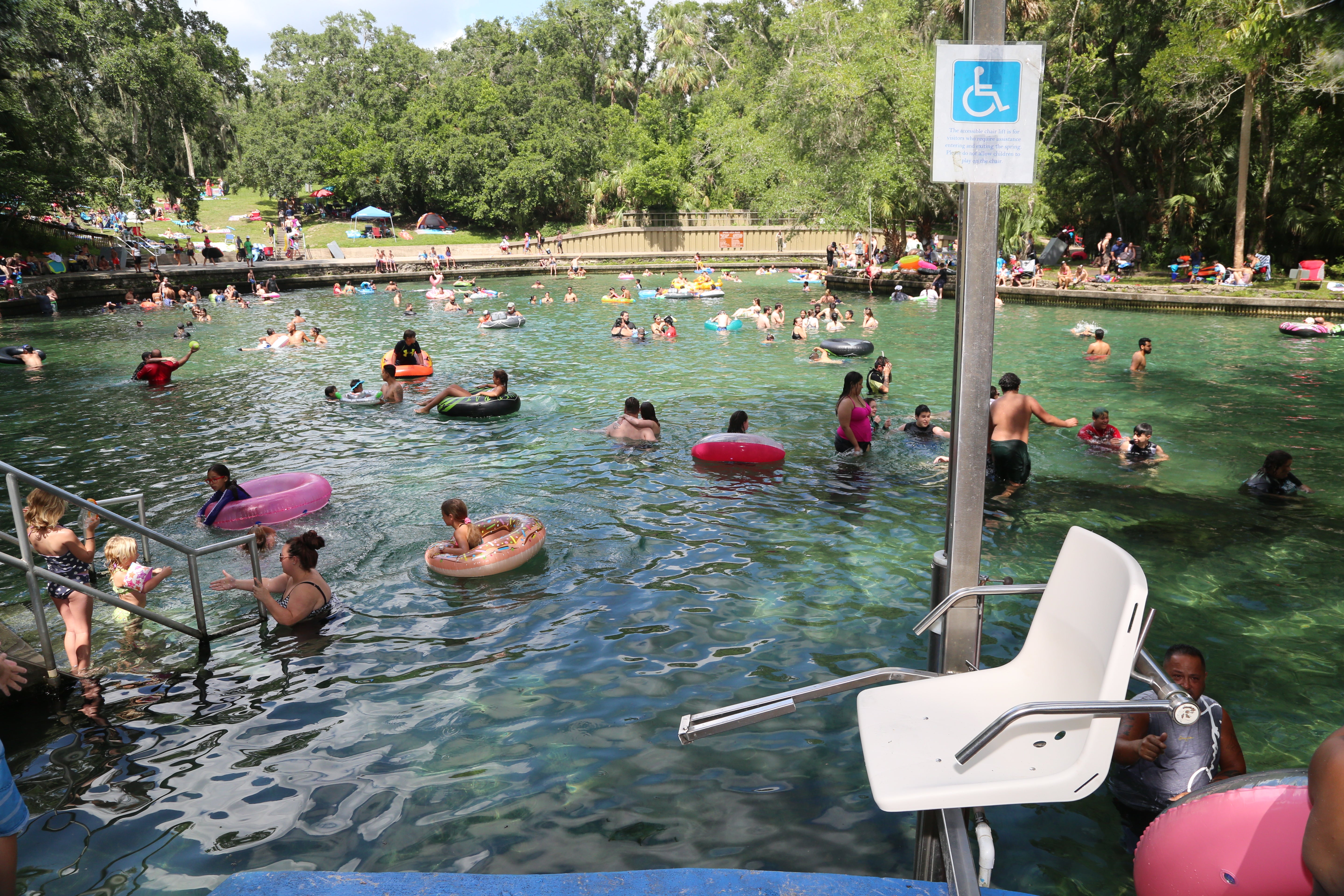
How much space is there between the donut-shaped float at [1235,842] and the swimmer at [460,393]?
1301 centimetres

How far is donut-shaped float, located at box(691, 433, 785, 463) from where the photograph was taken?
11.1 metres

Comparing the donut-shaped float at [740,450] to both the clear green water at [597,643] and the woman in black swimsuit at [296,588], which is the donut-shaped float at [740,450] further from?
the woman in black swimsuit at [296,588]

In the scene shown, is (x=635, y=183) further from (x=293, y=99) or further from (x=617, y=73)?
(x=293, y=99)

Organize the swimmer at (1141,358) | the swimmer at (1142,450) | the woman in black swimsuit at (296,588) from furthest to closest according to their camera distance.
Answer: the swimmer at (1141,358)
the swimmer at (1142,450)
the woman in black swimsuit at (296,588)

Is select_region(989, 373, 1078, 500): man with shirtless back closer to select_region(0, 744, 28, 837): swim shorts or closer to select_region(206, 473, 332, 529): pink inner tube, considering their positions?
select_region(206, 473, 332, 529): pink inner tube

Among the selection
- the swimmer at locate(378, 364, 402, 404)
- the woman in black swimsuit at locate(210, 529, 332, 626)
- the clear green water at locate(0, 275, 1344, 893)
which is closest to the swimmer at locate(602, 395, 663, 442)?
the clear green water at locate(0, 275, 1344, 893)

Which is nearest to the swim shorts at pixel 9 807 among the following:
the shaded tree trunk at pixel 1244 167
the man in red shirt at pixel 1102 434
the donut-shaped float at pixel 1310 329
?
the man in red shirt at pixel 1102 434

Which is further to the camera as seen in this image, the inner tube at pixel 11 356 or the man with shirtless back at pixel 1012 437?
the inner tube at pixel 11 356

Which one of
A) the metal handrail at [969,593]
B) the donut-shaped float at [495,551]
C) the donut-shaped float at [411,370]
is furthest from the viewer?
the donut-shaped float at [411,370]

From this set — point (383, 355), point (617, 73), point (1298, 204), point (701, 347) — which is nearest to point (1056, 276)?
point (1298, 204)

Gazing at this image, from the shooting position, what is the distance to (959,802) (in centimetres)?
246

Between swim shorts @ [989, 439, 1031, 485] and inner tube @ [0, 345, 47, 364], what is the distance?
850 inches

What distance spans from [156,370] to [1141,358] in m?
20.3

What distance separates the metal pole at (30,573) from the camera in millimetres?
4980
